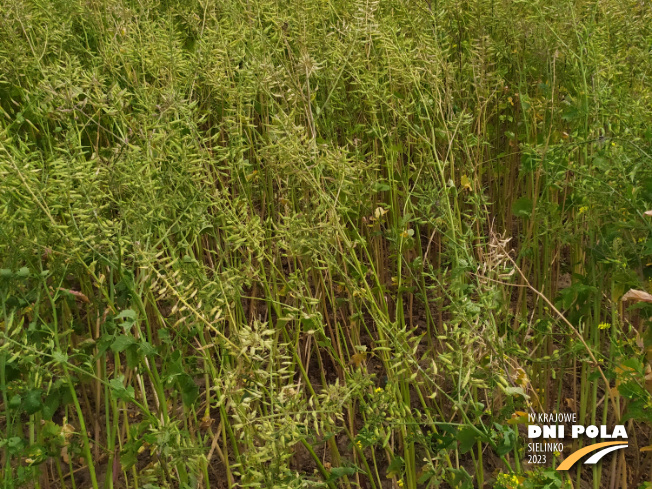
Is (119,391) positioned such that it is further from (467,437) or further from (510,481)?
(510,481)

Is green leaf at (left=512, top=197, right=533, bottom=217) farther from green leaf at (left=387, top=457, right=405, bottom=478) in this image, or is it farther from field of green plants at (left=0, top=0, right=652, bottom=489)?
green leaf at (left=387, top=457, right=405, bottom=478)

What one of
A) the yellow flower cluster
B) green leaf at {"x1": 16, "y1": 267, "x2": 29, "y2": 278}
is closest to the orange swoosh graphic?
the yellow flower cluster

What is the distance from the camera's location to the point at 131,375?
2100mm

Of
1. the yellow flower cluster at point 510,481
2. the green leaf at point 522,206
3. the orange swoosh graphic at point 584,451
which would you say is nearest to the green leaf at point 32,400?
the yellow flower cluster at point 510,481

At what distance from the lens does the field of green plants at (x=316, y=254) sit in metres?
1.51

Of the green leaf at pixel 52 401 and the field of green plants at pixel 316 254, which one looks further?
the green leaf at pixel 52 401

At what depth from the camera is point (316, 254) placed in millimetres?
1630

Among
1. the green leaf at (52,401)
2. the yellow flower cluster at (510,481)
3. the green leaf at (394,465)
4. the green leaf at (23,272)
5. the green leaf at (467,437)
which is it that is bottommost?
the green leaf at (394,465)

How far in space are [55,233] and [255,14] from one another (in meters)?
1.22

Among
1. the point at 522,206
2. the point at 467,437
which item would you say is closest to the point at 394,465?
the point at 467,437

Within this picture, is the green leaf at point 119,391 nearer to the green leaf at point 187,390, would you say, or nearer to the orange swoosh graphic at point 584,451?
the green leaf at point 187,390

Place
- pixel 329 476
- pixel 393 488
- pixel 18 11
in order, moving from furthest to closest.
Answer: pixel 18 11 → pixel 393 488 → pixel 329 476

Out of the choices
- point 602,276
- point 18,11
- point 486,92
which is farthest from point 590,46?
point 18,11

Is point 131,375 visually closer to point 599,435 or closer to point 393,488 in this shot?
point 393,488
